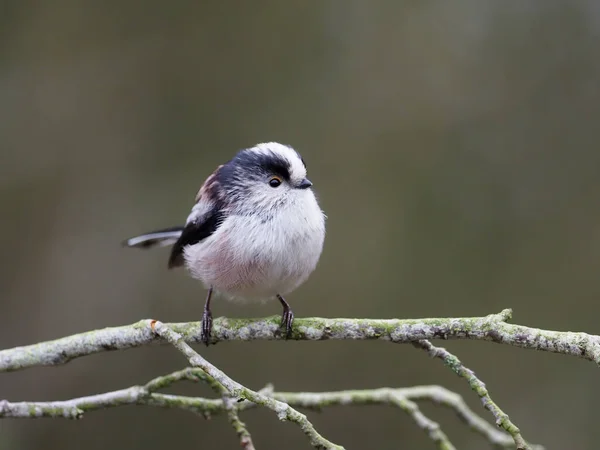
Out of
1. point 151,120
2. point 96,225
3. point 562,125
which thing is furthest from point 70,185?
point 562,125

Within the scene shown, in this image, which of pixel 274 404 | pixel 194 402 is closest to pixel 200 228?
pixel 194 402

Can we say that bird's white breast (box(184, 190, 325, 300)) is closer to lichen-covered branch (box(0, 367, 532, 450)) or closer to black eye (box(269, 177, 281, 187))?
black eye (box(269, 177, 281, 187))

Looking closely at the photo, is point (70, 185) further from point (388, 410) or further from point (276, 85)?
point (388, 410)

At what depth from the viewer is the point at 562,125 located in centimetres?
583

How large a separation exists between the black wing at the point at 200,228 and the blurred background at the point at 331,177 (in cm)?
209

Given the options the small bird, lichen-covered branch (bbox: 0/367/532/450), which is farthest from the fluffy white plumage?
lichen-covered branch (bbox: 0/367/532/450)

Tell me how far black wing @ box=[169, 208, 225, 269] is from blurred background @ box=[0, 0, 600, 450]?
2094mm

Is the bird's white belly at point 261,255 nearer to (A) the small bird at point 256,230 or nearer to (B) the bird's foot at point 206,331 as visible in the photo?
(A) the small bird at point 256,230

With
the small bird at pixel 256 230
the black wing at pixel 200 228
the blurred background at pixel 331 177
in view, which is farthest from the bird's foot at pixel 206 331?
the blurred background at pixel 331 177

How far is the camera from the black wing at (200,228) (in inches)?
122

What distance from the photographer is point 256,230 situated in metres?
2.90

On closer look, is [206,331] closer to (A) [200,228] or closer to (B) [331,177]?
(A) [200,228]

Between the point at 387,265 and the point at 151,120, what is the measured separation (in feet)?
8.00

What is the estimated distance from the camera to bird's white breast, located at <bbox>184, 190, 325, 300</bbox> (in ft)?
9.37
